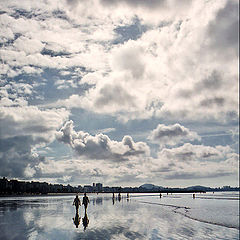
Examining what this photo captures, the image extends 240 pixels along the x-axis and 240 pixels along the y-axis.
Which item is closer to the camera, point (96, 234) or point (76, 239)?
point (76, 239)

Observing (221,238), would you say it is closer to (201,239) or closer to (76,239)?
(201,239)

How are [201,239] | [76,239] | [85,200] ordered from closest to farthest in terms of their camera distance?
[76,239], [201,239], [85,200]

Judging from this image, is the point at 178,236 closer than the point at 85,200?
Yes

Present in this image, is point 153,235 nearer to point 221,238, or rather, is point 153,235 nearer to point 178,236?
point 178,236

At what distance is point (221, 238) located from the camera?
24.9 m

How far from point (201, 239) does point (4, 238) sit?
15.1 meters

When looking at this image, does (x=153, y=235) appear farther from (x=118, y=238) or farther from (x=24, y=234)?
(x=24, y=234)

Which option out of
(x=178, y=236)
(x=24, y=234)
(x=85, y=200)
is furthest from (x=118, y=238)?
(x=85, y=200)

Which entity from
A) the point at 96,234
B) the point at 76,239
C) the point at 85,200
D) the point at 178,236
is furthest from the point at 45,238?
the point at 85,200

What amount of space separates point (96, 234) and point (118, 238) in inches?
93.1

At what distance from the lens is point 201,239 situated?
78.4 ft

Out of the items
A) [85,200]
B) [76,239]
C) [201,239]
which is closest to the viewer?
[76,239]

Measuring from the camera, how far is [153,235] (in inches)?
974

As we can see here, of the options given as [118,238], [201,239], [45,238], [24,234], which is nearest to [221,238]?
[201,239]
